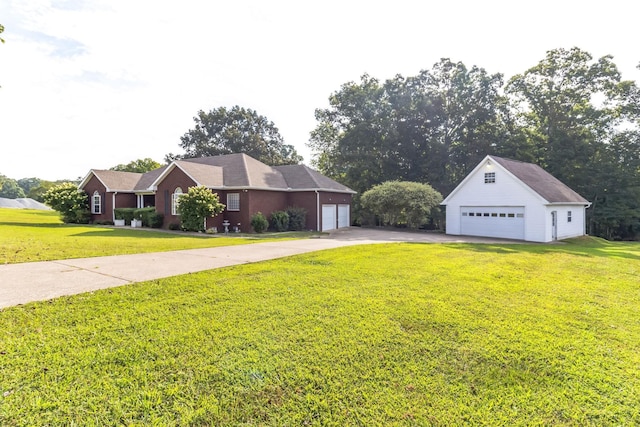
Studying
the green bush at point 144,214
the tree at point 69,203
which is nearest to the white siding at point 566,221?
the green bush at point 144,214

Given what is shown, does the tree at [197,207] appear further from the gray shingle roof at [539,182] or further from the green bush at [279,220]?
the gray shingle roof at [539,182]

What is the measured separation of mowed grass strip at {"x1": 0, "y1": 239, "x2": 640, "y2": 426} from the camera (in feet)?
9.65

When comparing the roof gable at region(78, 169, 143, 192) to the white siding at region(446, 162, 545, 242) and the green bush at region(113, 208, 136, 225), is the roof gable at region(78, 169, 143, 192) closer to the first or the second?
the green bush at region(113, 208, 136, 225)

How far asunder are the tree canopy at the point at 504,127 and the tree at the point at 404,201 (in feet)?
25.7

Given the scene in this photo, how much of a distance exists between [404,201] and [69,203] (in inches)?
1069

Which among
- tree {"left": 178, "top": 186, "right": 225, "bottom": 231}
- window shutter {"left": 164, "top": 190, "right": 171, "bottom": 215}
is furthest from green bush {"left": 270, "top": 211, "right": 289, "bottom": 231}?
window shutter {"left": 164, "top": 190, "right": 171, "bottom": 215}

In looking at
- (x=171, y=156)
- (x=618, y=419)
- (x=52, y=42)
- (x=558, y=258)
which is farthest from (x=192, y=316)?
(x=171, y=156)

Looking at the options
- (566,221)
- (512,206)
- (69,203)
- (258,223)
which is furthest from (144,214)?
(566,221)

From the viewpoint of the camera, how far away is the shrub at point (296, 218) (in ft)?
76.8

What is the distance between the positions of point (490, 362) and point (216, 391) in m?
3.10

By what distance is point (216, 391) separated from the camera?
316cm

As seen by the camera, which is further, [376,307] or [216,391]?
[376,307]

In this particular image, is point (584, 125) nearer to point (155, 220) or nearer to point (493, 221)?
point (493, 221)

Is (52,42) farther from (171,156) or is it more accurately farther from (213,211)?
(171,156)
